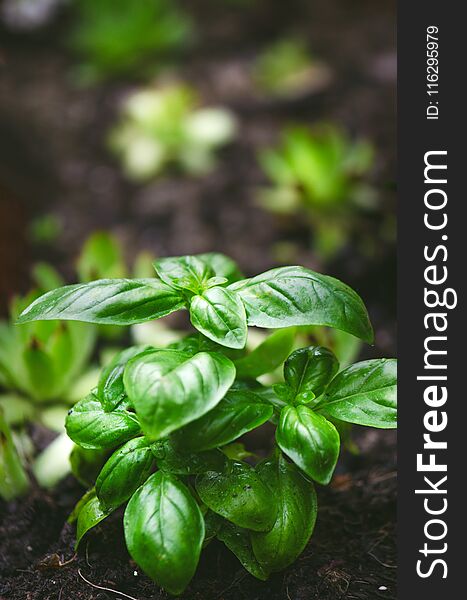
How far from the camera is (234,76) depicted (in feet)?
10.5

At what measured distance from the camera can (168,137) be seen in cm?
285

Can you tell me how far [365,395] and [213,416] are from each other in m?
0.29

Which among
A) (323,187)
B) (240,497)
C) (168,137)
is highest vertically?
(168,137)

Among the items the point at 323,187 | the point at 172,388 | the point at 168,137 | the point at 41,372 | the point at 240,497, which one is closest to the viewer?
the point at 172,388

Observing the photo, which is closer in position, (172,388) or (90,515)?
(172,388)

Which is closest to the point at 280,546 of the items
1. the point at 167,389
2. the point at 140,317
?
the point at 167,389

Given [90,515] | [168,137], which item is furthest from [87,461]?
[168,137]

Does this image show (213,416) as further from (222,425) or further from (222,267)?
(222,267)

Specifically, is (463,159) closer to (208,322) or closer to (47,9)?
(208,322)

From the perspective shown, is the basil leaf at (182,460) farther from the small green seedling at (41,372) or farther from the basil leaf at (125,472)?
the small green seedling at (41,372)

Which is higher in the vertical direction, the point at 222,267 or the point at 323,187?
the point at 323,187

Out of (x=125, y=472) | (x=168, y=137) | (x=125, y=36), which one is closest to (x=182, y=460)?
(x=125, y=472)

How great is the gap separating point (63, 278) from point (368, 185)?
117 centimetres

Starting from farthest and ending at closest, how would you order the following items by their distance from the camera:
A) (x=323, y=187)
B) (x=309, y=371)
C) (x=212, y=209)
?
1. (x=212, y=209)
2. (x=323, y=187)
3. (x=309, y=371)
